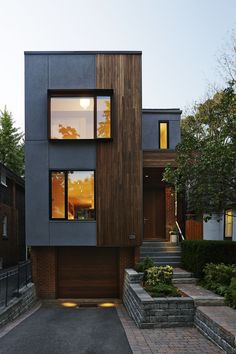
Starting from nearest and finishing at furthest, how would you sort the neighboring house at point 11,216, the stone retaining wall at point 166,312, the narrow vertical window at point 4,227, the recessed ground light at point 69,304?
the stone retaining wall at point 166,312
the recessed ground light at point 69,304
the neighboring house at point 11,216
the narrow vertical window at point 4,227

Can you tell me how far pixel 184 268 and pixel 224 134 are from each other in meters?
5.62

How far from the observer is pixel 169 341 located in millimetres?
9008

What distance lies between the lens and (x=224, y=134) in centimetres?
1287

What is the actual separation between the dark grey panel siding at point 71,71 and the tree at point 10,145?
82.9ft

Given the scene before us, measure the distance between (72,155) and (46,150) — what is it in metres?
1.06

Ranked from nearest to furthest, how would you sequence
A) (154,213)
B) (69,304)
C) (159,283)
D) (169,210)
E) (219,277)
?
(219,277) → (159,283) → (69,304) → (169,210) → (154,213)

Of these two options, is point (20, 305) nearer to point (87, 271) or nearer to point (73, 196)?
point (87, 271)

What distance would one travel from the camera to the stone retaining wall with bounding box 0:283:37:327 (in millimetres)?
10977

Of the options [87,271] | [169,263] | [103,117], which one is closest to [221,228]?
[169,263]

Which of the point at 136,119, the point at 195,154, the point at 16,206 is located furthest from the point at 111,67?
the point at 16,206

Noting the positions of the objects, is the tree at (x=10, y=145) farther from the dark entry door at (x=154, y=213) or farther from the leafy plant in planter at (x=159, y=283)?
the leafy plant in planter at (x=159, y=283)

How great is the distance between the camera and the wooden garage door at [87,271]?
→ 16.9 meters

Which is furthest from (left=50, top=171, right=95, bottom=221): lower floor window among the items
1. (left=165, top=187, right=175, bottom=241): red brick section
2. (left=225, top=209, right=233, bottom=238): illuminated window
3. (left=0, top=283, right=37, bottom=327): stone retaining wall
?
(left=225, top=209, right=233, bottom=238): illuminated window

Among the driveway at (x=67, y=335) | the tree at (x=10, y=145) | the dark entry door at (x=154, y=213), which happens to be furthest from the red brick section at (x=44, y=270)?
the tree at (x=10, y=145)
